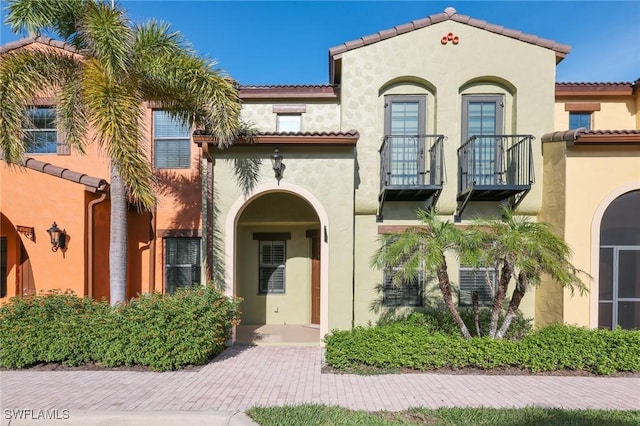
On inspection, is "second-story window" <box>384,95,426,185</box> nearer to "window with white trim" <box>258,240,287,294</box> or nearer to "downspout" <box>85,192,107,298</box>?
"window with white trim" <box>258,240,287,294</box>

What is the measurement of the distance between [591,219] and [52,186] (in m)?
12.5

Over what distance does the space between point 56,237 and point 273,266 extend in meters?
5.37

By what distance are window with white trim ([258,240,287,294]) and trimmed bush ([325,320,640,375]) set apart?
3964 mm

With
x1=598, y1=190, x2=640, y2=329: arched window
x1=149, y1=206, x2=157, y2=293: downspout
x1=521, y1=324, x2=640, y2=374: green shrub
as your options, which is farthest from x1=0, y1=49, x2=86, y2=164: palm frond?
x1=598, y1=190, x2=640, y2=329: arched window

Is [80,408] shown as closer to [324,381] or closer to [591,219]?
[324,381]

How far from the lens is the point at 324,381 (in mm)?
5676

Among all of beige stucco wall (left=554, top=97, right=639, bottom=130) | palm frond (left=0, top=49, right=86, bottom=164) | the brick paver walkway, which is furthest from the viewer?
beige stucco wall (left=554, top=97, right=639, bottom=130)

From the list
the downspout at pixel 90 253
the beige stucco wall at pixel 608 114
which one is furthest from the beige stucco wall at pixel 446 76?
the downspout at pixel 90 253

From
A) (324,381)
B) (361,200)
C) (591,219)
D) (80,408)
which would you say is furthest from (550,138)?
(80,408)

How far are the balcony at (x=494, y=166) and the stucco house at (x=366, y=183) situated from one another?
0.04 metres

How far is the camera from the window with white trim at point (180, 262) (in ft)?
29.3

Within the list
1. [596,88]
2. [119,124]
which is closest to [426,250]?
[119,124]

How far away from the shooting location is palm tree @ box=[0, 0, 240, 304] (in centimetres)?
582

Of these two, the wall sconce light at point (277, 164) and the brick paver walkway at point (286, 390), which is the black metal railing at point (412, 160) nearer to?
the wall sconce light at point (277, 164)
